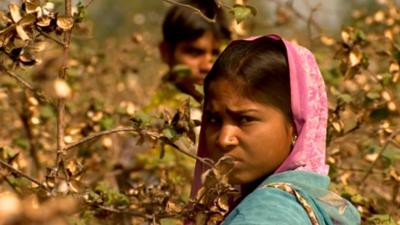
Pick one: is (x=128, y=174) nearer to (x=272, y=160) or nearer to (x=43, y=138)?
(x=43, y=138)

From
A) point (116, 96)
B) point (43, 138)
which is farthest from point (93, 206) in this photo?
point (116, 96)

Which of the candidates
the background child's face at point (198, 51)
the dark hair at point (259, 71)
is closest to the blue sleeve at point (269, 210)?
the dark hair at point (259, 71)

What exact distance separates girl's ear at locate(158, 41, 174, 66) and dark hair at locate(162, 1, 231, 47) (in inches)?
0.9

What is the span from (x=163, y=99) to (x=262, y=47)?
2004 mm

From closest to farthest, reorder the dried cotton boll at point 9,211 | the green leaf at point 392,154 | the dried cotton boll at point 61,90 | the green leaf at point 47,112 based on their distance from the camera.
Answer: the dried cotton boll at point 9,211, the dried cotton boll at point 61,90, the green leaf at point 392,154, the green leaf at point 47,112

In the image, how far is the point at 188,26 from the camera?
469 centimetres

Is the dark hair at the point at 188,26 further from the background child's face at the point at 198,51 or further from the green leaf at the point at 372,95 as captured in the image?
the green leaf at the point at 372,95

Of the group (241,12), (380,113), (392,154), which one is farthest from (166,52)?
(241,12)

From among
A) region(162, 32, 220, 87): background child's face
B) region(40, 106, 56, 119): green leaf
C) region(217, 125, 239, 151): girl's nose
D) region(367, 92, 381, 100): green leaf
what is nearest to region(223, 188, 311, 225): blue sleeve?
region(217, 125, 239, 151): girl's nose

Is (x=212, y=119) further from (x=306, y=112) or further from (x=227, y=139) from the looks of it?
(x=306, y=112)

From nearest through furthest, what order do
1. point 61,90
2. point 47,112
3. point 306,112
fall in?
1. point 61,90
2. point 306,112
3. point 47,112

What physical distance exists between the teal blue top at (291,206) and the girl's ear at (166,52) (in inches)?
98.9

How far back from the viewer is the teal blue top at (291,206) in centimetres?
206

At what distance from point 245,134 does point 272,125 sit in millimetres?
77
